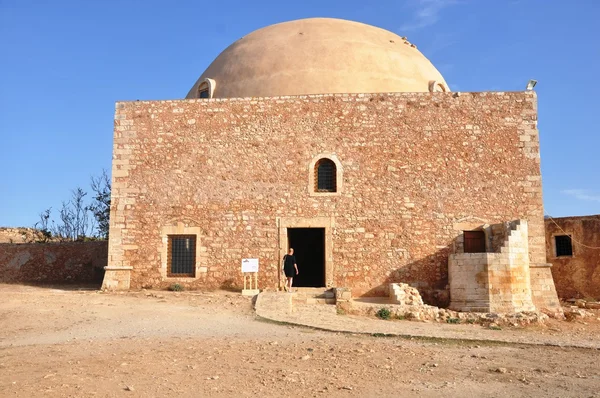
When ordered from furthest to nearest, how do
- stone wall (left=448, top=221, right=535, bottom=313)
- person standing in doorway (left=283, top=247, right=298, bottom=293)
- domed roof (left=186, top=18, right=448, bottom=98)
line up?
domed roof (left=186, top=18, right=448, bottom=98) < person standing in doorway (left=283, top=247, right=298, bottom=293) < stone wall (left=448, top=221, right=535, bottom=313)

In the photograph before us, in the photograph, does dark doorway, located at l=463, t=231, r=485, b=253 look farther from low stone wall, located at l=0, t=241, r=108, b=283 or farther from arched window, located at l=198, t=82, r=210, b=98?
low stone wall, located at l=0, t=241, r=108, b=283

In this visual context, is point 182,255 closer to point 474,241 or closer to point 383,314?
point 383,314

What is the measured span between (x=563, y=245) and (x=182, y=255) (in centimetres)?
1187

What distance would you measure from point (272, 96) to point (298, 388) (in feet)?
33.1

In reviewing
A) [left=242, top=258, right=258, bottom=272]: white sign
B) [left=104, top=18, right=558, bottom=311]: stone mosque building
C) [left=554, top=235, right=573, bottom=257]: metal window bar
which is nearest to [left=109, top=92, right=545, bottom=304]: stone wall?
[left=104, top=18, right=558, bottom=311]: stone mosque building

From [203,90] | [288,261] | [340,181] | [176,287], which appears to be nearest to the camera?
[288,261]

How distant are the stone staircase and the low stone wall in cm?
746

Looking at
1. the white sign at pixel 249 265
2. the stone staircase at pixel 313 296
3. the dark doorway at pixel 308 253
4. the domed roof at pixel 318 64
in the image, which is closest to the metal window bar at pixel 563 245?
the domed roof at pixel 318 64

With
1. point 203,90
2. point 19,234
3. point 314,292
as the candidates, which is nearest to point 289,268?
point 314,292

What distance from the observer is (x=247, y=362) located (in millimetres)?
6551

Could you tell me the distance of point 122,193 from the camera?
14125mm

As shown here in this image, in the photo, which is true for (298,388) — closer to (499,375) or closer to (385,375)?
(385,375)

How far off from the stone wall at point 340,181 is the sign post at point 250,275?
0.25 meters

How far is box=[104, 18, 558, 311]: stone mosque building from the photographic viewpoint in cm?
1361
